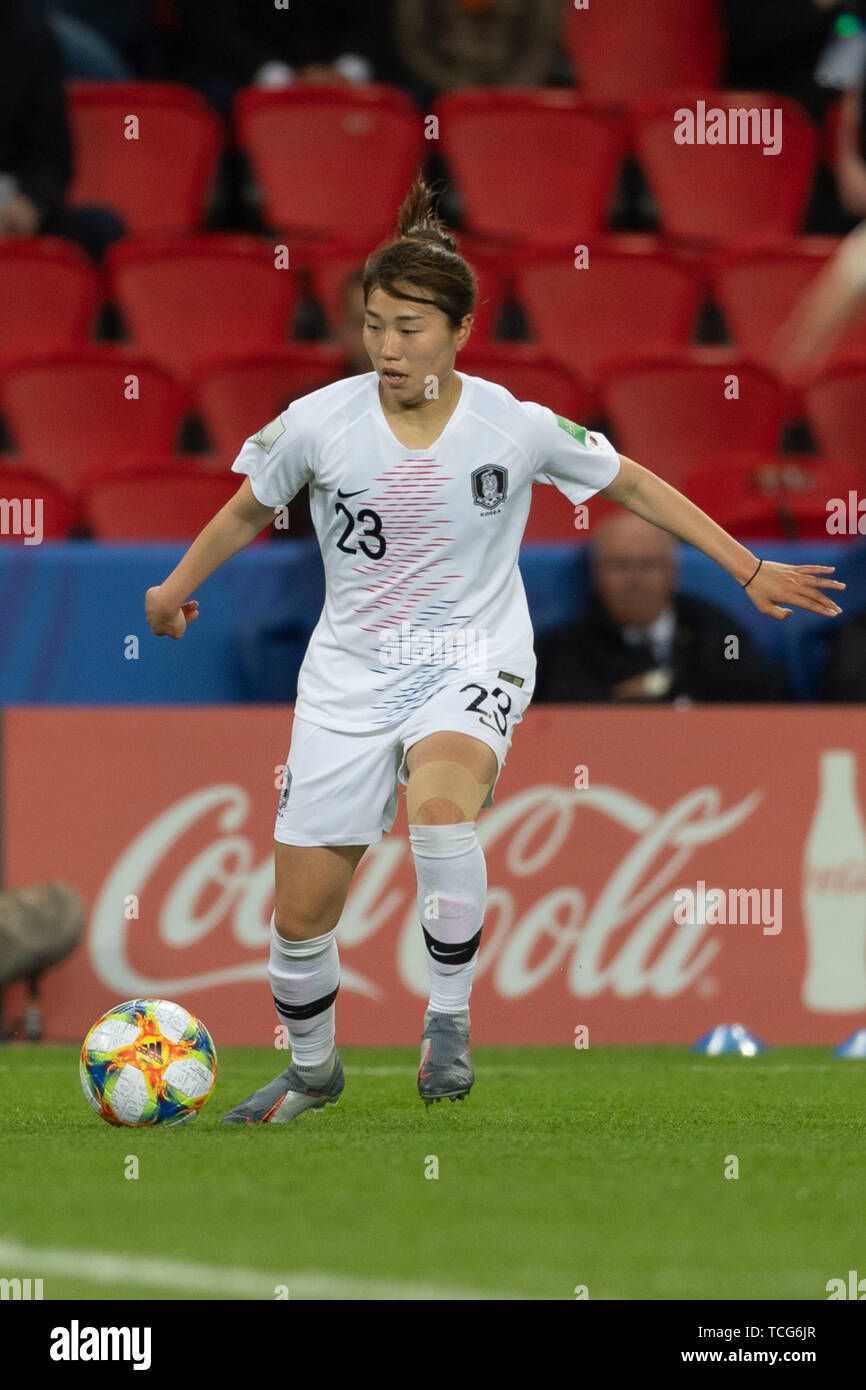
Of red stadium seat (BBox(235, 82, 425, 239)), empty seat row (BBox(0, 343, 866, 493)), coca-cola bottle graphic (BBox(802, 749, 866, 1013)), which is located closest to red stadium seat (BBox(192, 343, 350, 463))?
empty seat row (BBox(0, 343, 866, 493))

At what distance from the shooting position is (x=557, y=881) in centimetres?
802

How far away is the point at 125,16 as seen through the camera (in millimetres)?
12914

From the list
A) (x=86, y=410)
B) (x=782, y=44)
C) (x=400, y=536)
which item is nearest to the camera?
(x=400, y=536)

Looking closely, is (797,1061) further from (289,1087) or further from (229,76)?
(229,76)

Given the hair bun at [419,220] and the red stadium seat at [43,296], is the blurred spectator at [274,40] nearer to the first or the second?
the red stadium seat at [43,296]

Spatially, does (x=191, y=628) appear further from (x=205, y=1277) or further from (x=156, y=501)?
(x=205, y=1277)

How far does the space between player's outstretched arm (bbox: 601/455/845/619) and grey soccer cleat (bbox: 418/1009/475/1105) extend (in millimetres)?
1195

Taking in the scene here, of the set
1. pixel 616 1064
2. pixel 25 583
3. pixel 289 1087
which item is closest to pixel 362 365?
pixel 25 583

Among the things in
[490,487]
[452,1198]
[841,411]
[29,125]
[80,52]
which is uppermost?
[80,52]

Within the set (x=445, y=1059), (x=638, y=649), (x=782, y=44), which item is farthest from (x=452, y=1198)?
(x=782, y=44)

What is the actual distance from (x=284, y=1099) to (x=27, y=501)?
14.5 ft

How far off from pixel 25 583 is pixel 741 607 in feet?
9.13

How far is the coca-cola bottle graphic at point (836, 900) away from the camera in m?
7.98

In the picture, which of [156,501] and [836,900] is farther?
[156,501]
